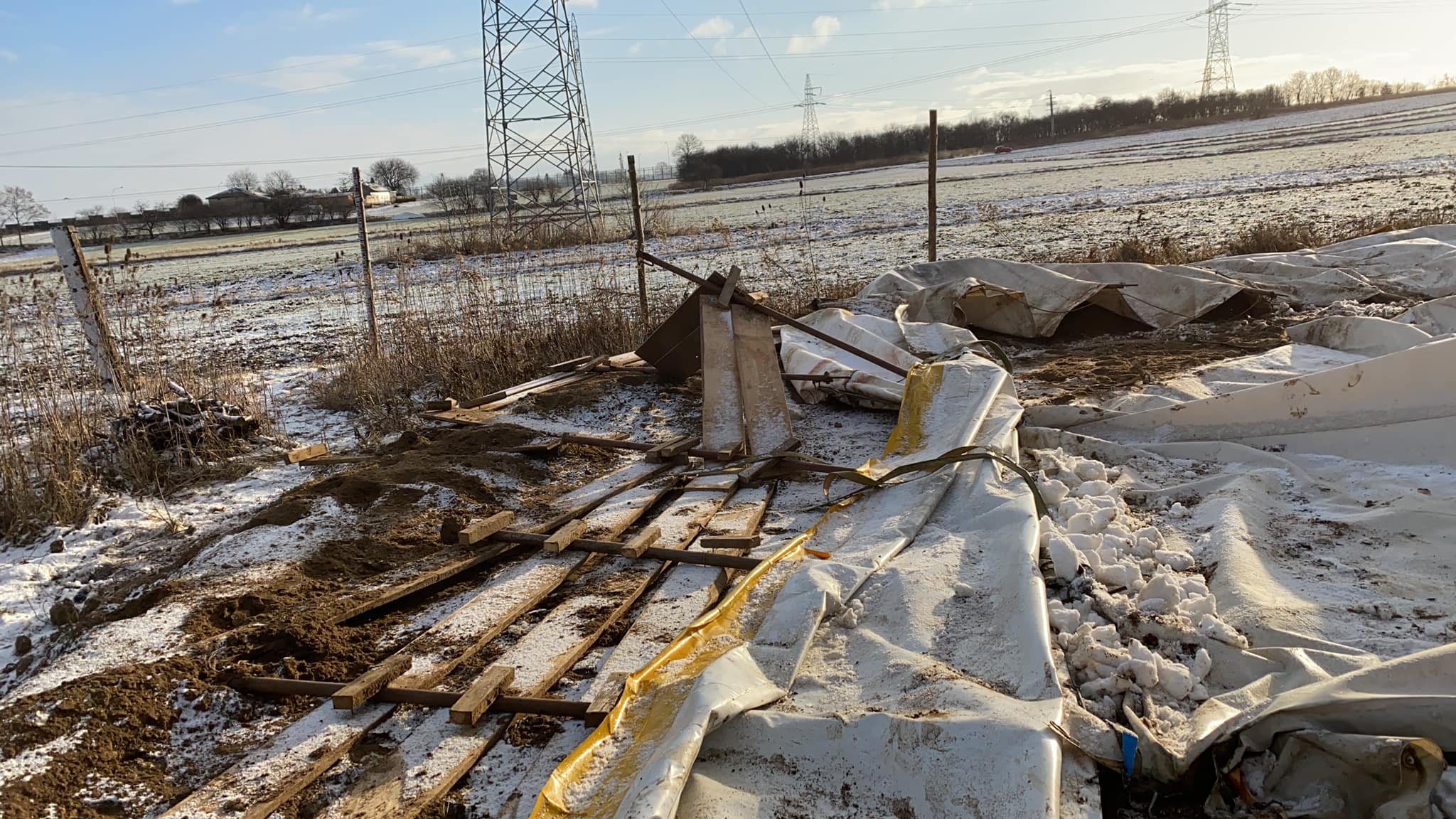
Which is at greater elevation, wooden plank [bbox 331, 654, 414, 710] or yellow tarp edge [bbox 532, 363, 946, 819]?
yellow tarp edge [bbox 532, 363, 946, 819]

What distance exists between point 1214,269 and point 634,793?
9063 millimetres

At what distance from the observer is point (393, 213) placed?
51.2m

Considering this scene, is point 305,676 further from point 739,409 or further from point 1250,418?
point 1250,418

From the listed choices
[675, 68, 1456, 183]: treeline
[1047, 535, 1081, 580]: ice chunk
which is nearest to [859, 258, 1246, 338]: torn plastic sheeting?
[1047, 535, 1081, 580]: ice chunk

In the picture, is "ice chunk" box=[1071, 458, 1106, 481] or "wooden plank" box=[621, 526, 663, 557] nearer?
"wooden plank" box=[621, 526, 663, 557]

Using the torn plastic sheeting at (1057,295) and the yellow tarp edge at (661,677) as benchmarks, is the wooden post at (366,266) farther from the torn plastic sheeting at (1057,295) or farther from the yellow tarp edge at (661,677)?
the yellow tarp edge at (661,677)

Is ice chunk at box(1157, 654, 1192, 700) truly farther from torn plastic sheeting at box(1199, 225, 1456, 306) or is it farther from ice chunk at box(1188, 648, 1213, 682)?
torn plastic sheeting at box(1199, 225, 1456, 306)

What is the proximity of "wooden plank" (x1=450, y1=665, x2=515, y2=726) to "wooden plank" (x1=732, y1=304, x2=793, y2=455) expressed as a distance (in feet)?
9.15

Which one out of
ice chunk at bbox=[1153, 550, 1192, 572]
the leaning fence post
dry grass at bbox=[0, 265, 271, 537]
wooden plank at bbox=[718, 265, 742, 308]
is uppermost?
the leaning fence post

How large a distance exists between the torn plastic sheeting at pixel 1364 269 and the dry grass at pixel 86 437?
383 inches

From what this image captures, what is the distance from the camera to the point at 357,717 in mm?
2912

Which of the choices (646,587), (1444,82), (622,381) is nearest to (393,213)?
(622,381)

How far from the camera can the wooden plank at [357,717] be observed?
254 cm

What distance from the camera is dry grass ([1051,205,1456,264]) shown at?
10562mm
